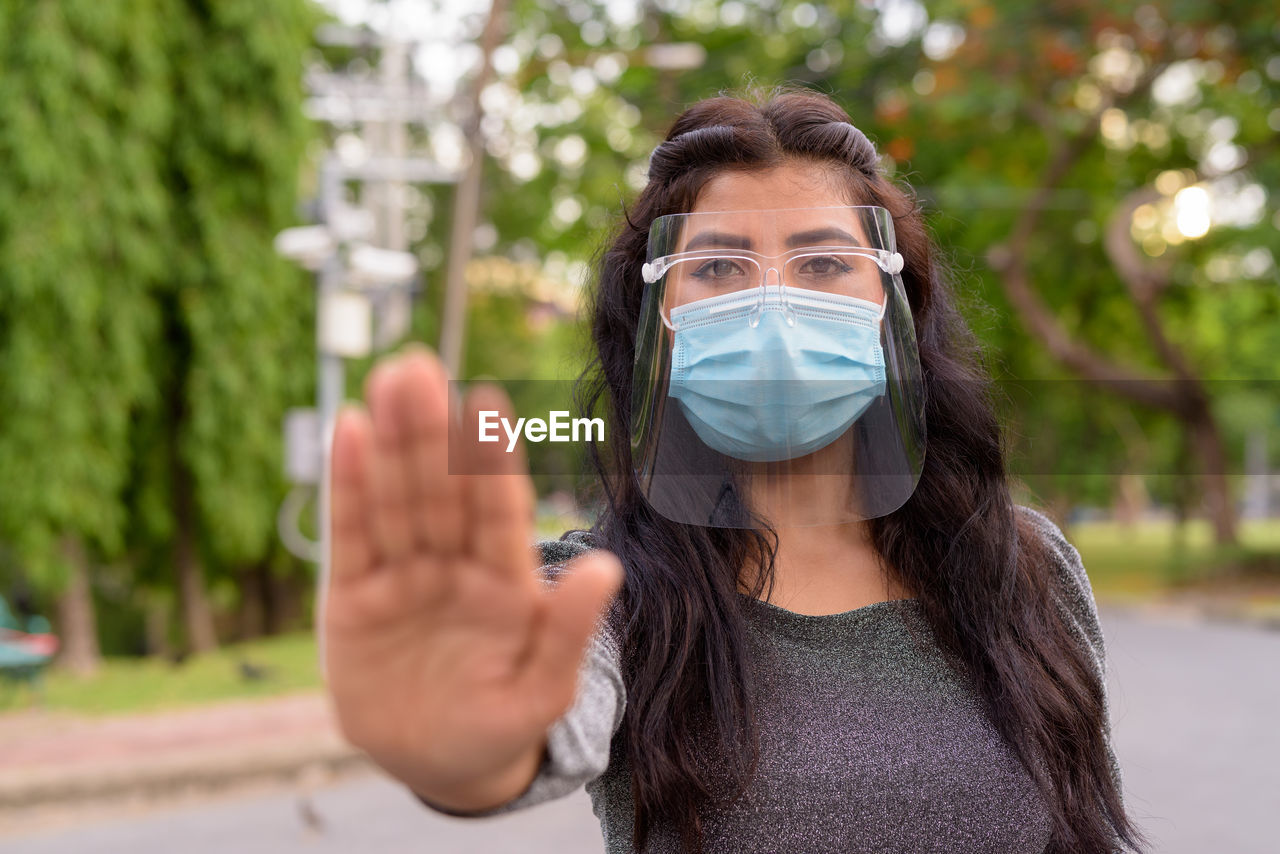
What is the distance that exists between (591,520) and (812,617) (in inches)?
16.0

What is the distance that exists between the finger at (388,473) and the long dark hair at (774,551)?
2.09 ft

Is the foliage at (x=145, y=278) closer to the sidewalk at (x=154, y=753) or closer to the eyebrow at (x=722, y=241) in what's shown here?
the sidewalk at (x=154, y=753)

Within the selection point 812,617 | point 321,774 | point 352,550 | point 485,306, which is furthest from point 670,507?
point 485,306

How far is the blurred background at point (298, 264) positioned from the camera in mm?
6438

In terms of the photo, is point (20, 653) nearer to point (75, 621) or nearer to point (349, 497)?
point (75, 621)

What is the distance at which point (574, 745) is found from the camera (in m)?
0.96

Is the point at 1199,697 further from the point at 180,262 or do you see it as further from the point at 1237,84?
the point at 180,262

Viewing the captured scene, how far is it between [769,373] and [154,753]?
5437 mm

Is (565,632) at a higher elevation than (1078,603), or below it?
higher

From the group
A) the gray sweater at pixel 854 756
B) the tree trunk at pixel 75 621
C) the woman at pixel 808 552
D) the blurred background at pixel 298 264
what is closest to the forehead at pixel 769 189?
the woman at pixel 808 552

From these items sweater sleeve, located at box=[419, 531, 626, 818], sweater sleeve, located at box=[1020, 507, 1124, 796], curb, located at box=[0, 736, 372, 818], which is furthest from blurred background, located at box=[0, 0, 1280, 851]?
sweater sleeve, located at box=[419, 531, 626, 818]

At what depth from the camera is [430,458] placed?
701 millimetres

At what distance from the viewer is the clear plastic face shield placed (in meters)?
1.36

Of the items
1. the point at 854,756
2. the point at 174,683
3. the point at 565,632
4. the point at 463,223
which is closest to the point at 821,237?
the point at 854,756
